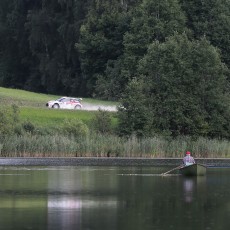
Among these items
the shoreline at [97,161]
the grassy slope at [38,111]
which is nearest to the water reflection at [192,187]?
the shoreline at [97,161]

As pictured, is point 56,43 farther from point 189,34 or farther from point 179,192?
point 179,192

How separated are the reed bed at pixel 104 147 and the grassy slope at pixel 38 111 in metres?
9.85

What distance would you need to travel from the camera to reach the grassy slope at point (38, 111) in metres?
85.2

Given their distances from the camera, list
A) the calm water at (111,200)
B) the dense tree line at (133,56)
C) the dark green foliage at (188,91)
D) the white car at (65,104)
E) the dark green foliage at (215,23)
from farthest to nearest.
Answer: the dark green foliage at (215,23) → the white car at (65,104) → the dense tree line at (133,56) → the dark green foliage at (188,91) → the calm water at (111,200)

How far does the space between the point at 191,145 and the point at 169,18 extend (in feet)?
→ 98.9

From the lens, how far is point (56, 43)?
12556cm

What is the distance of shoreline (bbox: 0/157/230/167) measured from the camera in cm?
6742

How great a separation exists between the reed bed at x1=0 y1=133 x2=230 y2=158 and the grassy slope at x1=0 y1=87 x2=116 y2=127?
9855 millimetres

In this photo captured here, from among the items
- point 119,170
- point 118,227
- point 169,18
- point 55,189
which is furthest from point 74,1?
point 118,227

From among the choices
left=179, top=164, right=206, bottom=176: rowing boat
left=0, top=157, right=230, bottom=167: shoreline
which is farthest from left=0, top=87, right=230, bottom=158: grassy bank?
left=179, top=164, right=206, bottom=176: rowing boat

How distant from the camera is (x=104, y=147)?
71.3 m

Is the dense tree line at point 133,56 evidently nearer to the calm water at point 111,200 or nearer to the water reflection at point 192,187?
the calm water at point 111,200

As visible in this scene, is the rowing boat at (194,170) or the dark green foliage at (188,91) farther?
the dark green foliage at (188,91)

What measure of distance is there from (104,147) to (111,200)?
27042 millimetres
